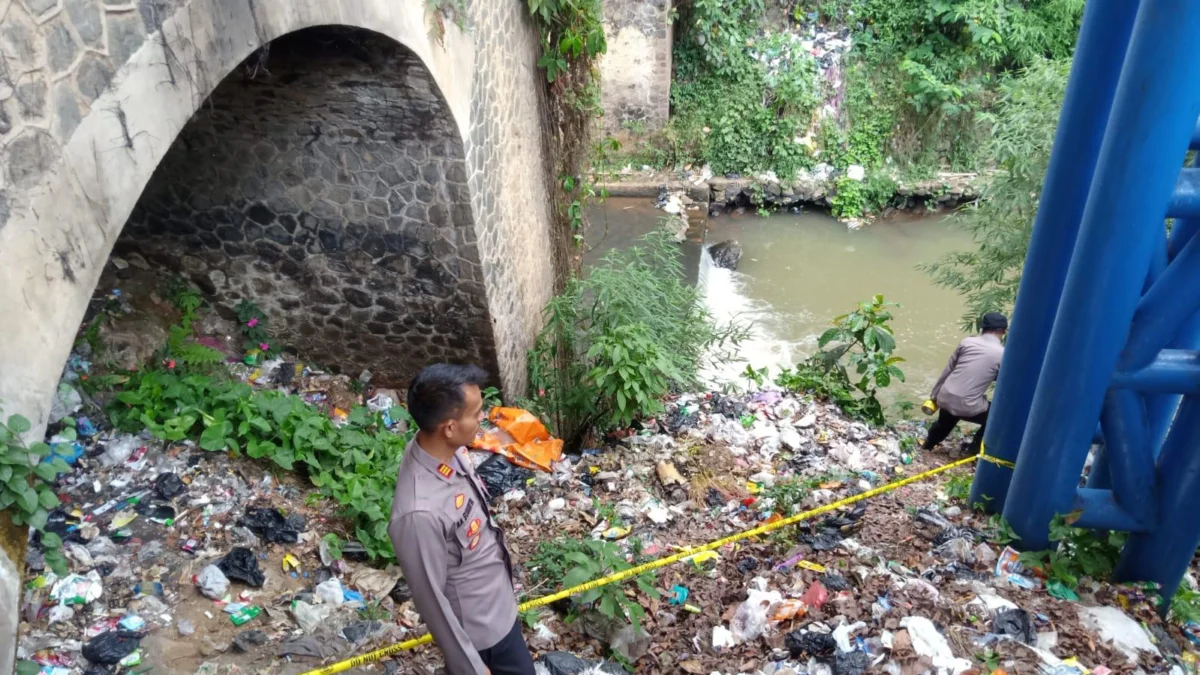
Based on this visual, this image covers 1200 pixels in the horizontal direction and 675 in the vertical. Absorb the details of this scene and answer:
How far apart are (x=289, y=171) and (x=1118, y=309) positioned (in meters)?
4.36

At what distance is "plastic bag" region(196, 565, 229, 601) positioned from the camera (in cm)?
333

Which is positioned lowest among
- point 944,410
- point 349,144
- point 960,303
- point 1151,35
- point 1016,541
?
point 960,303

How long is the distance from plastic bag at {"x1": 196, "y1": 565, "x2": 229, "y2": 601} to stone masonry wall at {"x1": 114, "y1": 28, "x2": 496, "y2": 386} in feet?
7.80

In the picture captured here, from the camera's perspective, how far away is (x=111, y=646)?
2922mm

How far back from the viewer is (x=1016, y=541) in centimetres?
317

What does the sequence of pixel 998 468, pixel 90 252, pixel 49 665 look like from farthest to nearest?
pixel 998 468 → pixel 49 665 → pixel 90 252

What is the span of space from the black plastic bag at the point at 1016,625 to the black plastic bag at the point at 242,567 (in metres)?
2.93

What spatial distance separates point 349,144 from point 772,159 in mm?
8497

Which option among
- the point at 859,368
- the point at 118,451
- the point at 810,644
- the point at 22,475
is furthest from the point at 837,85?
the point at 22,475

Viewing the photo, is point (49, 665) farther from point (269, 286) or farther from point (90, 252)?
point (269, 286)

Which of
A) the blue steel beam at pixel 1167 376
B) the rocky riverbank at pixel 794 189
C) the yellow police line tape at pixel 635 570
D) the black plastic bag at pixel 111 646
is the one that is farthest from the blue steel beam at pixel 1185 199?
the rocky riverbank at pixel 794 189

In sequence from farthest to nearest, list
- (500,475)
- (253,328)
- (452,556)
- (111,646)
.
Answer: (253,328) < (500,475) < (111,646) < (452,556)

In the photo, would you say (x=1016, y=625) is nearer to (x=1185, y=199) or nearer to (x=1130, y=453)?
(x=1130, y=453)

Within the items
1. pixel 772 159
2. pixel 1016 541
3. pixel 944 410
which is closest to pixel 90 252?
pixel 1016 541
